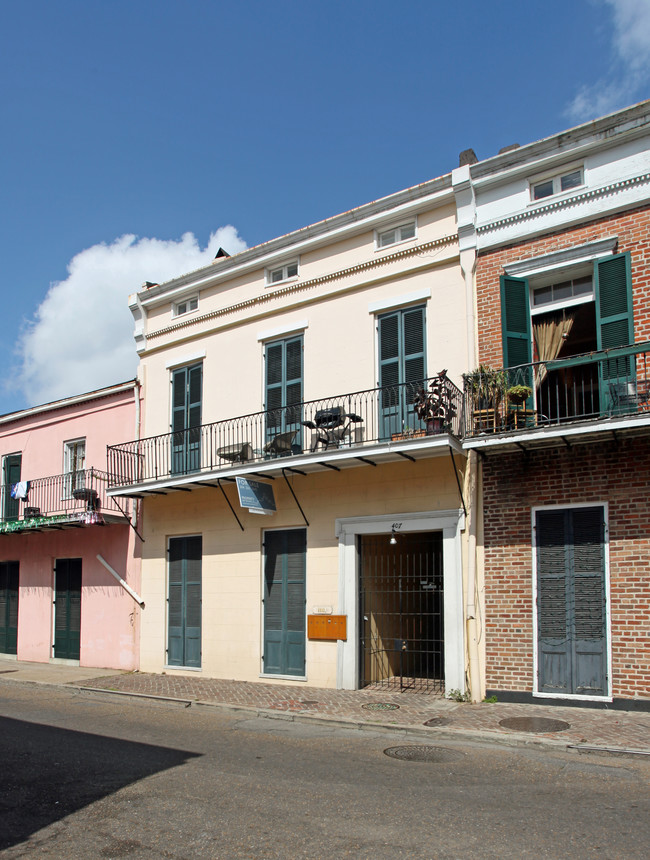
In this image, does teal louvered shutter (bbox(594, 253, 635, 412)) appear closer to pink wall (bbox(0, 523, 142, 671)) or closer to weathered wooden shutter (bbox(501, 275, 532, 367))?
weathered wooden shutter (bbox(501, 275, 532, 367))

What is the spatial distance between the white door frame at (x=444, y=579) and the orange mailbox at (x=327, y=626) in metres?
0.10

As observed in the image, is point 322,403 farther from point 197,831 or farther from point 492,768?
point 197,831

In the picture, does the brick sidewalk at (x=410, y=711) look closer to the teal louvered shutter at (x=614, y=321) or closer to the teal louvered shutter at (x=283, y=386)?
the teal louvered shutter at (x=614, y=321)

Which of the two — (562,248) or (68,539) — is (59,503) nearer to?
(68,539)

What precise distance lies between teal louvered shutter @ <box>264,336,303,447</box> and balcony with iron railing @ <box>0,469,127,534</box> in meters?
4.28

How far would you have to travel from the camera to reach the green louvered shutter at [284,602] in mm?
13266

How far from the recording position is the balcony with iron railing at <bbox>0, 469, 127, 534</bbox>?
53.9 feet

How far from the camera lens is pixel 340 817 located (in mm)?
5746

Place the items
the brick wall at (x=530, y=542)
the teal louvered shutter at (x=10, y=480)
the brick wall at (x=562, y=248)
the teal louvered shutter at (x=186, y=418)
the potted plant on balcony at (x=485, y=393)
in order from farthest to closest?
1. the teal louvered shutter at (x=10, y=480)
2. the teal louvered shutter at (x=186, y=418)
3. the potted plant on balcony at (x=485, y=393)
4. the brick wall at (x=562, y=248)
5. the brick wall at (x=530, y=542)

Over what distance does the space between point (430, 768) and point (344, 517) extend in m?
5.80

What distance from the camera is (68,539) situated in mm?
17969

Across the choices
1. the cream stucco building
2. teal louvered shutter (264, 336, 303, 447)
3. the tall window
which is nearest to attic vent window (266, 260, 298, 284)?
the cream stucco building

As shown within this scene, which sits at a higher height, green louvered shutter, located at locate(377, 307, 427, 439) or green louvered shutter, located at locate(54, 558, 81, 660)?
green louvered shutter, located at locate(377, 307, 427, 439)

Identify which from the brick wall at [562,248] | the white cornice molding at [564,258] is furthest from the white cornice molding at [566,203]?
the white cornice molding at [564,258]
